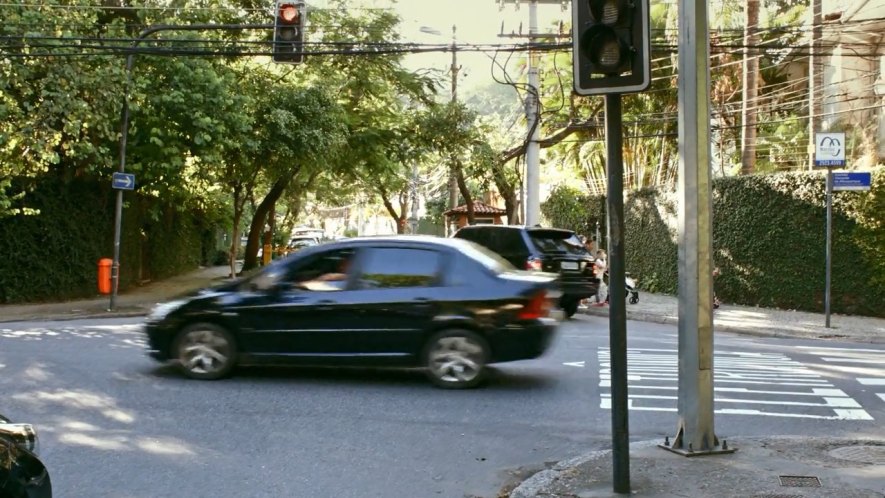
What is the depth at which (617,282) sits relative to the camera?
521cm

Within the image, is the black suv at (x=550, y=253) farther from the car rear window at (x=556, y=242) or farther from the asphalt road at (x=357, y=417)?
the asphalt road at (x=357, y=417)

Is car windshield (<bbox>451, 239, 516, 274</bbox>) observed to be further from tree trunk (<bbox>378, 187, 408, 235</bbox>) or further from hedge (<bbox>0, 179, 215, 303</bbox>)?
tree trunk (<bbox>378, 187, 408, 235</bbox>)

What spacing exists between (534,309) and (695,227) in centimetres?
299

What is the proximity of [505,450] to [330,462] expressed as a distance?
146cm

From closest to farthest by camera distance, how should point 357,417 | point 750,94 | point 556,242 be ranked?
point 357,417, point 556,242, point 750,94

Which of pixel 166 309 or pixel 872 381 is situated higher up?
pixel 166 309

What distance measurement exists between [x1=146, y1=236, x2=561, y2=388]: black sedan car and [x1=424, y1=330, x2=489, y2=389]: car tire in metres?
0.01

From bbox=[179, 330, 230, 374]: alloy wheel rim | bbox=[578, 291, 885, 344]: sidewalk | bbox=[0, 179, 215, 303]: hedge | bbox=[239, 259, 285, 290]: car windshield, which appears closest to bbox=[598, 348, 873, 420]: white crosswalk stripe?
bbox=[239, 259, 285, 290]: car windshield

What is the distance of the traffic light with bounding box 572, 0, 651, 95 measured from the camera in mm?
5148

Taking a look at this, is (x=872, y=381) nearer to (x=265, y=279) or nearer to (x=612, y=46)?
(x=612, y=46)

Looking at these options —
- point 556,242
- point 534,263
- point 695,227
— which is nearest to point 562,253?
point 556,242

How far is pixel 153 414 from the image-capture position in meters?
7.93

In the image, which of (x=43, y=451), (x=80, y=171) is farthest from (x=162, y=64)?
(x=43, y=451)

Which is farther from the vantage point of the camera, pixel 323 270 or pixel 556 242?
pixel 556 242
